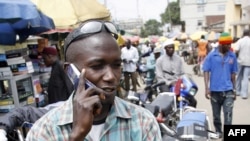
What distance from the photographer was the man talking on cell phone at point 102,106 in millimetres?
1239

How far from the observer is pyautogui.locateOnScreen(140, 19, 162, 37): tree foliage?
279ft

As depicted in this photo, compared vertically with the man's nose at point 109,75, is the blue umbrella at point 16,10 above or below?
above

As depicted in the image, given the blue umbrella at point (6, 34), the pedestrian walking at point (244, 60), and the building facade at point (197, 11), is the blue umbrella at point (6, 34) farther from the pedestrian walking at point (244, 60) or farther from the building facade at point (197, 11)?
the building facade at point (197, 11)

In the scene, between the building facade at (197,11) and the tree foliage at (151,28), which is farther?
the tree foliage at (151,28)

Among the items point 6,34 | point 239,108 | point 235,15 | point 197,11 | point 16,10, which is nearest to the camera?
point 16,10

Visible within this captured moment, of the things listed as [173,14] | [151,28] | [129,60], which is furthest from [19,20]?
[151,28]

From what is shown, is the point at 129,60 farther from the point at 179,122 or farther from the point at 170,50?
the point at 179,122

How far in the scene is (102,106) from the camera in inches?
50.0

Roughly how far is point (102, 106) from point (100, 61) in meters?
0.18

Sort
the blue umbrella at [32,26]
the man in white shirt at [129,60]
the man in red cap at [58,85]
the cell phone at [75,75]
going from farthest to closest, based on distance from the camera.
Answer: the man in white shirt at [129,60], the man in red cap at [58,85], the blue umbrella at [32,26], the cell phone at [75,75]

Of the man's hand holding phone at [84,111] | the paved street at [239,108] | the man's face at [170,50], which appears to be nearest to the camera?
the man's hand holding phone at [84,111]

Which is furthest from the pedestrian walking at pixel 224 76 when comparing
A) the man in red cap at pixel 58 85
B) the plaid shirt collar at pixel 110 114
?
the plaid shirt collar at pixel 110 114

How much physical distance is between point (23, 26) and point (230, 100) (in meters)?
3.27

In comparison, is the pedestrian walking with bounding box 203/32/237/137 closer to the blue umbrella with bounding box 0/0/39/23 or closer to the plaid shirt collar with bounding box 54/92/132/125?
the blue umbrella with bounding box 0/0/39/23
